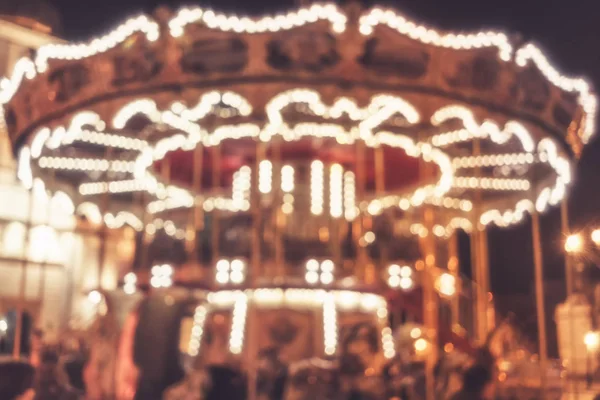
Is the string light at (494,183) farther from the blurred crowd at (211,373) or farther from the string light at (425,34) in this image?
the string light at (425,34)

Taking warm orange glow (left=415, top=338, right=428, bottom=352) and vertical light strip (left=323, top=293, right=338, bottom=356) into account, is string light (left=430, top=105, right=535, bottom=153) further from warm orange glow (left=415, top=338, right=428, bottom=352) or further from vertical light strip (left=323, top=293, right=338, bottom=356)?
vertical light strip (left=323, top=293, right=338, bottom=356)

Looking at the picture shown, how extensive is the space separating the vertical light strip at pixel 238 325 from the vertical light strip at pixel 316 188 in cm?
186

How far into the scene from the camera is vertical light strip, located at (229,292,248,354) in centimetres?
1020

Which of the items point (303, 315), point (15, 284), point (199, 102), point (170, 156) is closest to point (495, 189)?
point (303, 315)

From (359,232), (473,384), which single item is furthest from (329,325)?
(473,384)

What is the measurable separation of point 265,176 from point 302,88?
4.14 meters

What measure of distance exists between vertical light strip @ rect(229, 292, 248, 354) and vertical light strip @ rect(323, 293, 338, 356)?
1.12m

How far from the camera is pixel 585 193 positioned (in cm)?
2009

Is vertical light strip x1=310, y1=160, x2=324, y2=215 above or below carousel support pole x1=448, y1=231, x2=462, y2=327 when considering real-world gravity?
above

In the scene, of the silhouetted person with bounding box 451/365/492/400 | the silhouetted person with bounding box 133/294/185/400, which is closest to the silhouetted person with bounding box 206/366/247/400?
the silhouetted person with bounding box 133/294/185/400

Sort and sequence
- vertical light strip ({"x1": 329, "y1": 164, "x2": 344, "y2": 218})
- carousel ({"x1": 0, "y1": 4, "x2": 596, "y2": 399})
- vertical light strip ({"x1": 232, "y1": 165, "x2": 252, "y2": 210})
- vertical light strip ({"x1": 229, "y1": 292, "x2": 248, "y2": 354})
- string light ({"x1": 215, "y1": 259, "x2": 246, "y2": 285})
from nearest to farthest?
carousel ({"x1": 0, "y1": 4, "x2": 596, "y2": 399}), vertical light strip ({"x1": 229, "y1": 292, "x2": 248, "y2": 354}), string light ({"x1": 215, "y1": 259, "x2": 246, "y2": 285}), vertical light strip ({"x1": 329, "y1": 164, "x2": 344, "y2": 218}), vertical light strip ({"x1": 232, "y1": 165, "x2": 252, "y2": 210})

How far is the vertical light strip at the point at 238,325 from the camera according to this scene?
33.5ft

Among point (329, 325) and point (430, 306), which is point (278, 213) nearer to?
point (329, 325)

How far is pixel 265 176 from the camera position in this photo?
37.9ft
